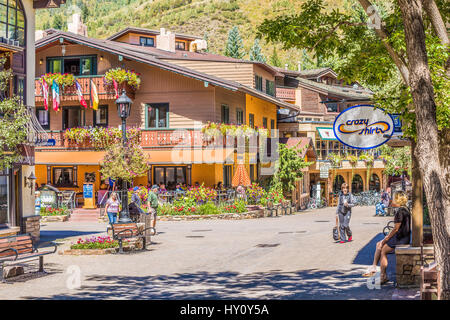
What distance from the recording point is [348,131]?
13844mm

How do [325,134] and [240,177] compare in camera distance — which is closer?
[240,177]

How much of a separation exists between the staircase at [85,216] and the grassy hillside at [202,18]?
10955 centimetres

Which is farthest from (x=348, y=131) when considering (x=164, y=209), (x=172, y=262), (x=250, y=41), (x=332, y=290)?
(x=250, y=41)

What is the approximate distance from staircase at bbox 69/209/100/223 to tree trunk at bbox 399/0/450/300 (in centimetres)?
2547

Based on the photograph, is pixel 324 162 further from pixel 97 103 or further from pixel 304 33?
pixel 304 33

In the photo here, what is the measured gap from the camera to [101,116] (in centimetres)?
3897


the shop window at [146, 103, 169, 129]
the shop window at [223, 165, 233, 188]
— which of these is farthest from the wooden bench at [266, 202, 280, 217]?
the shop window at [146, 103, 169, 129]

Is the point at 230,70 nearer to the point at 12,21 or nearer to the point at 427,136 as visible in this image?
the point at 12,21

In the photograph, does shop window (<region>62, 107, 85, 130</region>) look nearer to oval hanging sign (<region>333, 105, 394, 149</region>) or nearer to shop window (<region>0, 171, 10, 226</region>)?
shop window (<region>0, 171, 10, 226</region>)

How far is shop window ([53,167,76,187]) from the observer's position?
129ft

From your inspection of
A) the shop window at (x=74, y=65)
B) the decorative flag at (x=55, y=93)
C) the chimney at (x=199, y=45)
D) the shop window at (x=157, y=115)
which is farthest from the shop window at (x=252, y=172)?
the chimney at (x=199, y=45)

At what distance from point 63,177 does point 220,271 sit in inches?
1035

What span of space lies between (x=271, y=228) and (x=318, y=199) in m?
25.7

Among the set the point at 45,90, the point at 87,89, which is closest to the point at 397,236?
the point at 87,89
